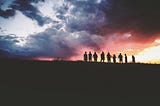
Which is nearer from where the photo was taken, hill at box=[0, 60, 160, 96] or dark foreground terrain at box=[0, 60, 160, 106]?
dark foreground terrain at box=[0, 60, 160, 106]

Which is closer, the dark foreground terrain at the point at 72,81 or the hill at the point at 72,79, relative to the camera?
the dark foreground terrain at the point at 72,81

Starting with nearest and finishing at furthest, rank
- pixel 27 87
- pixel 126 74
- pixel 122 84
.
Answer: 1. pixel 27 87
2. pixel 122 84
3. pixel 126 74

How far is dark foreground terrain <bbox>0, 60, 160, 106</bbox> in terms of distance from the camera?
417 inches

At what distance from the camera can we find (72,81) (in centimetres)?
1154

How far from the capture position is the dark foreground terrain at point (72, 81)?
417 inches

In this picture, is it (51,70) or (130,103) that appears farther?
(51,70)

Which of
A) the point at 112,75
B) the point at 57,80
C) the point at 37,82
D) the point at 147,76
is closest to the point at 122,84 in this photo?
the point at 112,75

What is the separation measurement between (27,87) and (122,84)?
14.9 ft

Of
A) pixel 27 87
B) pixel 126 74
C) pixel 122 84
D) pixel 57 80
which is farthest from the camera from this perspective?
pixel 126 74

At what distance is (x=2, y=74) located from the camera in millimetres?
10898

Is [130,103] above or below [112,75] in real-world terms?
below

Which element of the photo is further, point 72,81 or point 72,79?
point 72,79

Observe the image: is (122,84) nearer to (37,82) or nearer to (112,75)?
(112,75)

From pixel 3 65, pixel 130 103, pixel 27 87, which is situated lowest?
pixel 130 103
